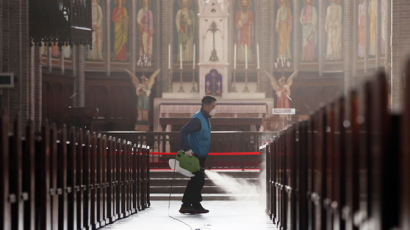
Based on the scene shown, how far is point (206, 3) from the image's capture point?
827 inches

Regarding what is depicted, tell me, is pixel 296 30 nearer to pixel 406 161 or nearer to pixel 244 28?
pixel 244 28

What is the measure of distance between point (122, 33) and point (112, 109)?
2536mm

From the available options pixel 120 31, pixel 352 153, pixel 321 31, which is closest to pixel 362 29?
pixel 321 31

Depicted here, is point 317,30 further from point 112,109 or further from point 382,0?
point 112,109

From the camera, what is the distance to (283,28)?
2456 centimetres

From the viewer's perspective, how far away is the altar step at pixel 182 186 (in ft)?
45.3

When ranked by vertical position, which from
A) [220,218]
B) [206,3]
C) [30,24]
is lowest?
[220,218]

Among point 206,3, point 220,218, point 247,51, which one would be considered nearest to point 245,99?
point 206,3

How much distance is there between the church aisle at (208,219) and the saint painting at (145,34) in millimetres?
12851

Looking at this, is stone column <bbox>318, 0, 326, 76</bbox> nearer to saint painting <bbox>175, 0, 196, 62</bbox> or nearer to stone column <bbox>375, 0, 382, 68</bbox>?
stone column <bbox>375, 0, 382, 68</bbox>

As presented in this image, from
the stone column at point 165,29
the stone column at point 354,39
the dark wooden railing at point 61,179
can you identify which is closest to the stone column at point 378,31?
the stone column at point 354,39

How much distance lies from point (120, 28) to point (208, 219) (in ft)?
52.7

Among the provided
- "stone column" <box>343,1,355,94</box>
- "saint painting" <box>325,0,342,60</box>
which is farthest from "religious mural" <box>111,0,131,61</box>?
"stone column" <box>343,1,355,94</box>

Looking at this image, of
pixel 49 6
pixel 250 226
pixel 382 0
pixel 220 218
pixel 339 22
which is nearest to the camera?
pixel 250 226
